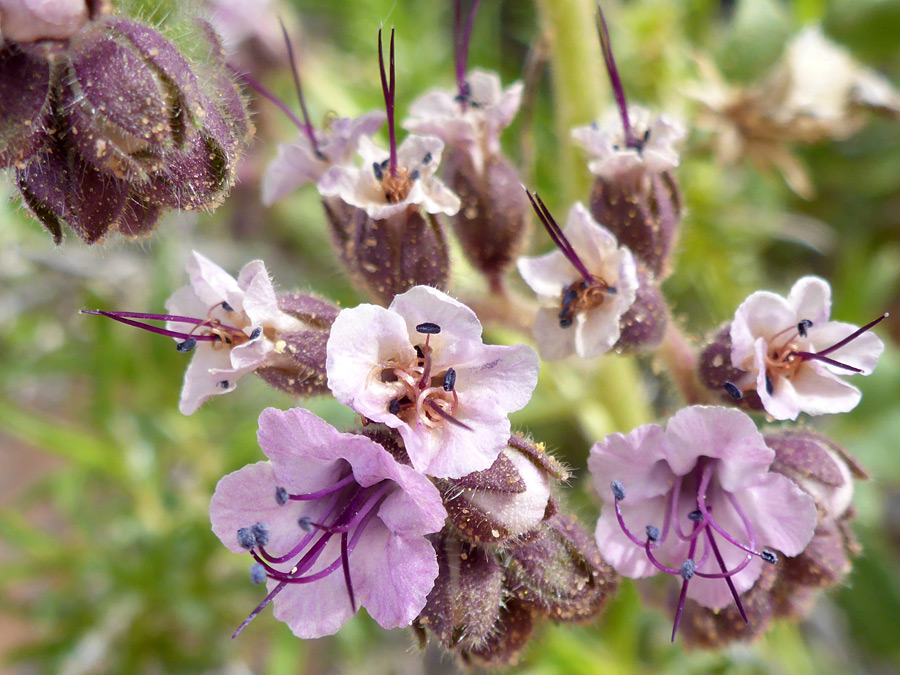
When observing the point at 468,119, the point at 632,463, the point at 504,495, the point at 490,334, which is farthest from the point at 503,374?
the point at 490,334

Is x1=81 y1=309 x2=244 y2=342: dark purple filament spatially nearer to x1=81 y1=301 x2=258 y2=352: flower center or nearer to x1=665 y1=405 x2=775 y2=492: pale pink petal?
x1=81 y1=301 x2=258 y2=352: flower center

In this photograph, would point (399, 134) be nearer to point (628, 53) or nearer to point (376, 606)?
point (628, 53)

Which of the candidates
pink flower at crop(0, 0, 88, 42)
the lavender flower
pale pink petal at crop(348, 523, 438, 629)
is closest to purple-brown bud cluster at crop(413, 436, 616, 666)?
pale pink petal at crop(348, 523, 438, 629)

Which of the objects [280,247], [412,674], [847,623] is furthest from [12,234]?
[847,623]

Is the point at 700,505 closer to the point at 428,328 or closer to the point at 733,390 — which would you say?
the point at 733,390

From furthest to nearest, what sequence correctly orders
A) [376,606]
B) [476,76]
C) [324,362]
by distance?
[476,76] < [324,362] < [376,606]

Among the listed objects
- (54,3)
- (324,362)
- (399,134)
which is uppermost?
(54,3)
